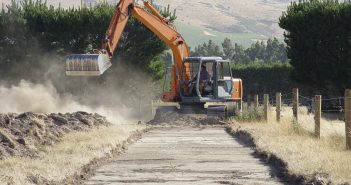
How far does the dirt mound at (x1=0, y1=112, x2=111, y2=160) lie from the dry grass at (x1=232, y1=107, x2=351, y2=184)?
5600 mm

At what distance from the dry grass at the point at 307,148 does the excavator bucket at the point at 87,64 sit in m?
9.87

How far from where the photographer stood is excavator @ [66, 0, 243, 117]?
118 ft

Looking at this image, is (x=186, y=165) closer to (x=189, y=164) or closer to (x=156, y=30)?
(x=189, y=164)

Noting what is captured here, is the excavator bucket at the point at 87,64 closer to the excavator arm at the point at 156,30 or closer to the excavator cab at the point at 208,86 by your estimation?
the excavator arm at the point at 156,30

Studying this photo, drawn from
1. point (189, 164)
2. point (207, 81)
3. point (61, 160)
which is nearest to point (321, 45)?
point (207, 81)

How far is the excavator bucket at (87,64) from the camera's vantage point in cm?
3391

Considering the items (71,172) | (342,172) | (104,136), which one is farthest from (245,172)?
(104,136)

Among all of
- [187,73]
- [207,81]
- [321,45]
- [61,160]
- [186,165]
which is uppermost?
[321,45]

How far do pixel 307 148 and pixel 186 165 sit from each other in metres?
3.41

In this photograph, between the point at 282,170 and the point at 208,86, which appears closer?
the point at 282,170

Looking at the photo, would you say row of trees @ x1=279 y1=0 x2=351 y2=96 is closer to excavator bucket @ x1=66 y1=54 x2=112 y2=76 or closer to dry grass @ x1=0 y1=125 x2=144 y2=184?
excavator bucket @ x1=66 y1=54 x2=112 y2=76

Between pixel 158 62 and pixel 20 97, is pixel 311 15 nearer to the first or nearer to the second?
pixel 158 62

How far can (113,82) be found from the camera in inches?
2351

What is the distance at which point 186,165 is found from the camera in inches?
648
